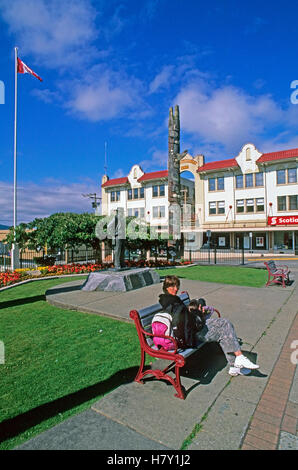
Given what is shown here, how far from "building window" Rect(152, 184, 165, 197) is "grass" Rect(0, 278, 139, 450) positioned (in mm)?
38038

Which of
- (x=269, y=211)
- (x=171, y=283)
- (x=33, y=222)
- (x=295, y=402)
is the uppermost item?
(x=269, y=211)

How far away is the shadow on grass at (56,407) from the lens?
2576 mm

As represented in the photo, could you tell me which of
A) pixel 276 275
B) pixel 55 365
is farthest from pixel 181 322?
pixel 276 275

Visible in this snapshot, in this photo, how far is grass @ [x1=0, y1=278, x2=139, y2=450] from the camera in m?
2.78

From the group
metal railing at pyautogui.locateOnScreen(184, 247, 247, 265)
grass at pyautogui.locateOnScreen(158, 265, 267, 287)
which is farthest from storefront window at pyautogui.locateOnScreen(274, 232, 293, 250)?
grass at pyautogui.locateOnScreen(158, 265, 267, 287)

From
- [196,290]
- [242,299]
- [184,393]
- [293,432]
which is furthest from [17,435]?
[196,290]

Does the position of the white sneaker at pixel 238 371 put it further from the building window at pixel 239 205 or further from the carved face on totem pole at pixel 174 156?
the building window at pixel 239 205

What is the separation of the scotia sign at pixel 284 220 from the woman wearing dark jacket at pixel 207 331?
3320cm

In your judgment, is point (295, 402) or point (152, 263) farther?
point (152, 263)

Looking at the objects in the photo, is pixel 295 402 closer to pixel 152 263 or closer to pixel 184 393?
pixel 184 393

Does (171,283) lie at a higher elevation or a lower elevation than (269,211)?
lower

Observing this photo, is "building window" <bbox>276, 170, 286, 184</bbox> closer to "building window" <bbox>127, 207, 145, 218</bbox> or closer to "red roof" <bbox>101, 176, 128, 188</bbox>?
"building window" <bbox>127, 207, 145, 218</bbox>

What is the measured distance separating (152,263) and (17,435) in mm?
15360

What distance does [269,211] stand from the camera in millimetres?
35219
